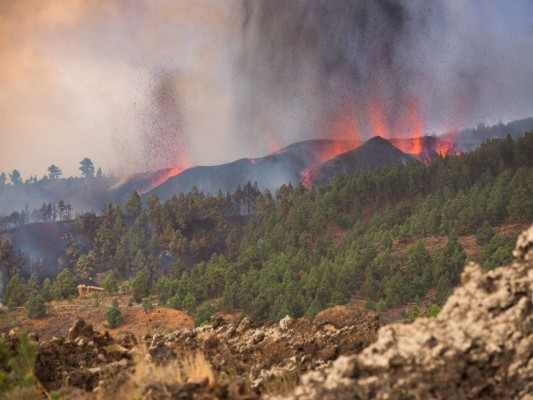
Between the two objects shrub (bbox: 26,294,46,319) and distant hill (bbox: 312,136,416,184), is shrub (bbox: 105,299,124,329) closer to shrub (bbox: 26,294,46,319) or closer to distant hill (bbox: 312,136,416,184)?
shrub (bbox: 26,294,46,319)

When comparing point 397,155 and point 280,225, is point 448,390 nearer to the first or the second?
point 280,225

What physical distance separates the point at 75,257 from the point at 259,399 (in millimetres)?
88936

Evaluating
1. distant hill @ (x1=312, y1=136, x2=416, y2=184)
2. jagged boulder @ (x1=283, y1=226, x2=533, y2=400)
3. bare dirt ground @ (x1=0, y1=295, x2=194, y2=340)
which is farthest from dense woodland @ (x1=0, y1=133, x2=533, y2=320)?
distant hill @ (x1=312, y1=136, x2=416, y2=184)

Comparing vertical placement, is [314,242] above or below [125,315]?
above

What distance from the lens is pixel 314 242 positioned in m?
69.2

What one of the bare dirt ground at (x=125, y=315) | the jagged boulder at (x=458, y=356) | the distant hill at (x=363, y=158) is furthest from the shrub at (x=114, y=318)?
the distant hill at (x=363, y=158)

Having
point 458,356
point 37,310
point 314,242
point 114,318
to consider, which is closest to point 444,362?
point 458,356

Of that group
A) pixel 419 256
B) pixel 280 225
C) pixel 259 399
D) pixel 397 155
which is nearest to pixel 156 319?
pixel 419 256

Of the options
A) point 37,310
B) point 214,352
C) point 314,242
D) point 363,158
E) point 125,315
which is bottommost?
point 125,315

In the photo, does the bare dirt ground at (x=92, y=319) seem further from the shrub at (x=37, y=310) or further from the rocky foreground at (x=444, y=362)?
the rocky foreground at (x=444, y=362)

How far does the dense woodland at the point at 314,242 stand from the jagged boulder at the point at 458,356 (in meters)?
34.8

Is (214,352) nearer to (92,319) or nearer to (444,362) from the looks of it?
(444,362)

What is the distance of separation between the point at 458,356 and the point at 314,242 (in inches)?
2462

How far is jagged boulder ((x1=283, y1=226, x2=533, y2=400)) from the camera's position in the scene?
644 centimetres
